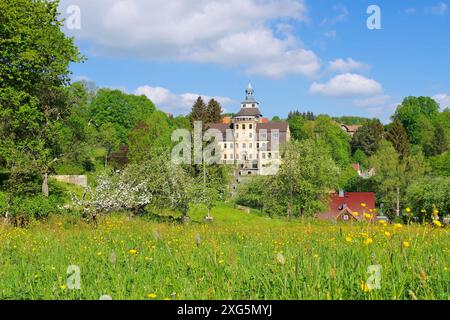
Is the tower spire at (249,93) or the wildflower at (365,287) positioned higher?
the tower spire at (249,93)

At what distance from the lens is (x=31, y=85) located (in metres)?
22.7

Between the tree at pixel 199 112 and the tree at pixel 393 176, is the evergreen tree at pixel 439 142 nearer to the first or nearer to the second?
the tree at pixel 393 176

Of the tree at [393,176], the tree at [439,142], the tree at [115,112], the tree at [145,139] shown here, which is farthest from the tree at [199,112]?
the tree at [439,142]

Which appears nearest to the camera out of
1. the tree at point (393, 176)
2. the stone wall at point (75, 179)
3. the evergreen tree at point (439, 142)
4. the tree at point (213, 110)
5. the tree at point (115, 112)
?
the stone wall at point (75, 179)

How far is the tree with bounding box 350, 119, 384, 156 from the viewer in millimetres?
115562

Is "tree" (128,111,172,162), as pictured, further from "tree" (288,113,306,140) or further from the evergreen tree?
the evergreen tree

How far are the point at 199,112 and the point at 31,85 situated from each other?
6912cm

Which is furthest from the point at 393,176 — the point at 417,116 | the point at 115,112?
the point at 115,112

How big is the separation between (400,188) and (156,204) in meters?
50.7

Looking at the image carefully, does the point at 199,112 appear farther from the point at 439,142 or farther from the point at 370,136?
the point at 439,142

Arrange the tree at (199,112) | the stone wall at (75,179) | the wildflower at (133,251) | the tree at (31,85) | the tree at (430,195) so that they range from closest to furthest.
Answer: the wildflower at (133,251)
the tree at (31,85)
the stone wall at (75,179)
the tree at (430,195)
the tree at (199,112)

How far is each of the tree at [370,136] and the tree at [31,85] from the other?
10182cm

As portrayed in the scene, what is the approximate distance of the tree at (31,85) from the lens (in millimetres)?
21562
